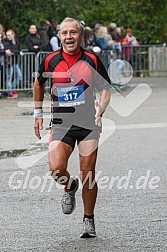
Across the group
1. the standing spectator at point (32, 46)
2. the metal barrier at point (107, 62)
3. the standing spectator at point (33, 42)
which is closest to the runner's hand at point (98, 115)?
the metal barrier at point (107, 62)

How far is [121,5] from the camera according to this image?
1564 inches

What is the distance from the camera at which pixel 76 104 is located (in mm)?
8141

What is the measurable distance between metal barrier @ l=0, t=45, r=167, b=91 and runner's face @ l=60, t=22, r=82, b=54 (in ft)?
46.5

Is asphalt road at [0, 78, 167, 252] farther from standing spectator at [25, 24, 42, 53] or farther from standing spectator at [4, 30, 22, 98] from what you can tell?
standing spectator at [25, 24, 42, 53]

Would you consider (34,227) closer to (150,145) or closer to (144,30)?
(150,145)

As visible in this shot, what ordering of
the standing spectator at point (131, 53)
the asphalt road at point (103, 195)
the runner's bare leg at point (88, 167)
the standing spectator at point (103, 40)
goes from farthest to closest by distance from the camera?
the standing spectator at point (131, 53) → the standing spectator at point (103, 40) → the runner's bare leg at point (88, 167) → the asphalt road at point (103, 195)

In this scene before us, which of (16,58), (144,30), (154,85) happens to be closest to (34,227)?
(16,58)

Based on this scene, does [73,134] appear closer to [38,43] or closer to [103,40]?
[38,43]

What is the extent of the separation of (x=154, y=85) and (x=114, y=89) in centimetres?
435

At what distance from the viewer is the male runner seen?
26.5ft

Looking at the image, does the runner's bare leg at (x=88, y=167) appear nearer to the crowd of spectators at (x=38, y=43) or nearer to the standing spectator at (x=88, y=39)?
the crowd of spectators at (x=38, y=43)

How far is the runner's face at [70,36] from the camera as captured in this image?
8031mm

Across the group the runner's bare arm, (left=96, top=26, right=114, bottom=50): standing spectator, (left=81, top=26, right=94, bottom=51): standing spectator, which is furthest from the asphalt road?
(left=96, top=26, right=114, bottom=50): standing spectator

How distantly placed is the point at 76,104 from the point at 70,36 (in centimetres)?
62
